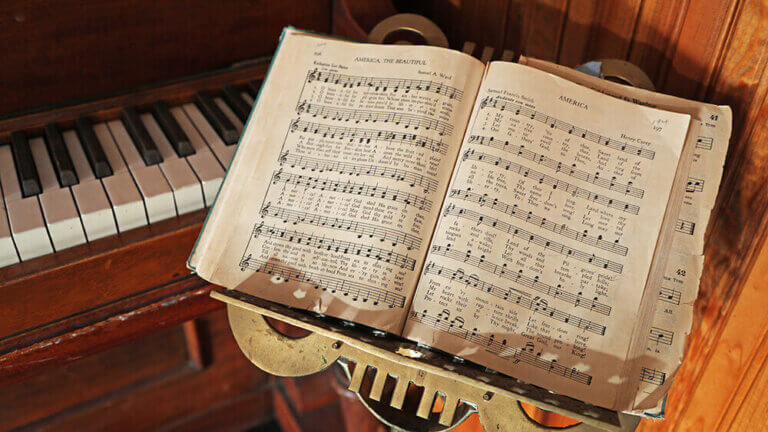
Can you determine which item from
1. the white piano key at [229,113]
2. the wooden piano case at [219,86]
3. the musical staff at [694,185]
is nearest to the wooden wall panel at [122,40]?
the wooden piano case at [219,86]

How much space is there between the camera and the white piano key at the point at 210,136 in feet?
3.40

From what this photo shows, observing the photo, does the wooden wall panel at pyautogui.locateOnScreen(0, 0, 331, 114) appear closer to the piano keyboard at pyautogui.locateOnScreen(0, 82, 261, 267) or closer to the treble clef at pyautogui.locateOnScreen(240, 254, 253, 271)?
the piano keyboard at pyautogui.locateOnScreen(0, 82, 261, 267)

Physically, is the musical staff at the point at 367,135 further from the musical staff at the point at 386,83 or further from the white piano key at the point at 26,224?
the white piano key at the point at 26,224

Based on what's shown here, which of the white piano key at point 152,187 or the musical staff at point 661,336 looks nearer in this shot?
the musical staff at point 661,336

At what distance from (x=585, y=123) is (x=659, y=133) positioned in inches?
3.6

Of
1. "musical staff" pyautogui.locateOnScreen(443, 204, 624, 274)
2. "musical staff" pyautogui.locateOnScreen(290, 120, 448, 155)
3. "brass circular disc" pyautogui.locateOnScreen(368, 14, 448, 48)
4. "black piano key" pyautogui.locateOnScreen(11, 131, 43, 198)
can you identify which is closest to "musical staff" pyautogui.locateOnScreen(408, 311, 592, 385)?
"musical staff" pyautogui.locateOnScreen(443, 204, 624, 274)

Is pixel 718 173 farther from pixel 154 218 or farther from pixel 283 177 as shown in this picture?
pixel 154 218

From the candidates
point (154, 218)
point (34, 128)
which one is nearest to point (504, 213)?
point (154, 218)

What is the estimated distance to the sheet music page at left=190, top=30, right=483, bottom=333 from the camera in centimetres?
71

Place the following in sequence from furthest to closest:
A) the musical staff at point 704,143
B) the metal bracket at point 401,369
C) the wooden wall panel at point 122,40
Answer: the wooden wall panel at point 122,40 → the musical staff at point 704,143 → the metal bracket at point 401,369

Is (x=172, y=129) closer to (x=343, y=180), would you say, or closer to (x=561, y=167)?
(x=343, y=180)

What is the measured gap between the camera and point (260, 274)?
0.73m

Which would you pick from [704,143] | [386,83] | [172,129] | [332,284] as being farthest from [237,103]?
[704,143]

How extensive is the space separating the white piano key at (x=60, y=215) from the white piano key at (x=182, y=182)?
0.15 m
